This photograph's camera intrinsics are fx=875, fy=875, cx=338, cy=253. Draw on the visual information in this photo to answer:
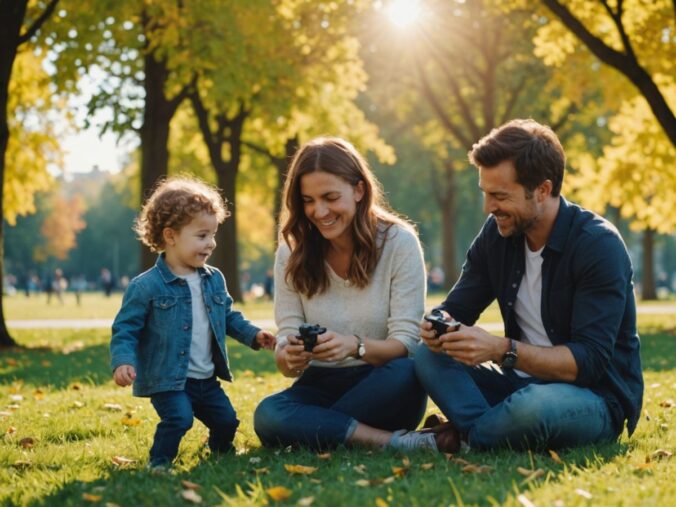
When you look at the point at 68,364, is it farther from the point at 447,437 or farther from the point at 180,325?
the point at 447,437

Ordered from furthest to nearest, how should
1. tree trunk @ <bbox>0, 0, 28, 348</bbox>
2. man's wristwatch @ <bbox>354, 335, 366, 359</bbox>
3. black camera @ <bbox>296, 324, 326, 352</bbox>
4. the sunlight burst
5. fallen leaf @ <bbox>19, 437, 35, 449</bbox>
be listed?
the sunlight burst < tree trunk @ <bbox>0, 0, 28, 348</bbox> < fallen leaf @ <bbox>19, 437, 35, 449</bbox> < man's wristwatch @ <bbox>354, 335, 366, 359</bbox> < black camera @ <bbox>296, 324, 326, 352</bbox>

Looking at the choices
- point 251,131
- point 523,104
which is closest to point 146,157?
point 251,131

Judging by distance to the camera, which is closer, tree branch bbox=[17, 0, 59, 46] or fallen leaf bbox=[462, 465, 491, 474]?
fallen leaf bbox=[462, 465, 491, 474]

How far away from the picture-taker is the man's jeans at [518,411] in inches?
171

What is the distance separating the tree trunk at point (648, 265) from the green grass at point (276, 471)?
87.6ft

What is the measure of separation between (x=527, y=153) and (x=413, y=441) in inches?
64.5

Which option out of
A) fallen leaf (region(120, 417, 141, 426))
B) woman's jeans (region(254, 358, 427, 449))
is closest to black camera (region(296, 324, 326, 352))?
woman's jeans (region(254, 358, 427, 449))

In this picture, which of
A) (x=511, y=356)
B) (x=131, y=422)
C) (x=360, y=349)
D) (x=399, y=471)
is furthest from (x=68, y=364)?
(x=511, y=356)

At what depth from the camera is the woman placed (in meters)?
4.82

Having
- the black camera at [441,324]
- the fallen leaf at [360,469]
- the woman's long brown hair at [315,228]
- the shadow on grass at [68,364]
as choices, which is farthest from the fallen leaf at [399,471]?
the shadow on grass at [68,364]

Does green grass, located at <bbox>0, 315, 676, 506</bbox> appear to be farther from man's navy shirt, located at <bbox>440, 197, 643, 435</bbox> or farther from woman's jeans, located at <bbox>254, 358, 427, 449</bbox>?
man's navy shirt, located at <bbox>440, 197, 643, 435</bbox>

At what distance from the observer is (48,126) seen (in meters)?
17.8

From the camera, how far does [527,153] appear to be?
4.53 meters

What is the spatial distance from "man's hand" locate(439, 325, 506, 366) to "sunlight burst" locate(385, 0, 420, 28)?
18.0 metres
